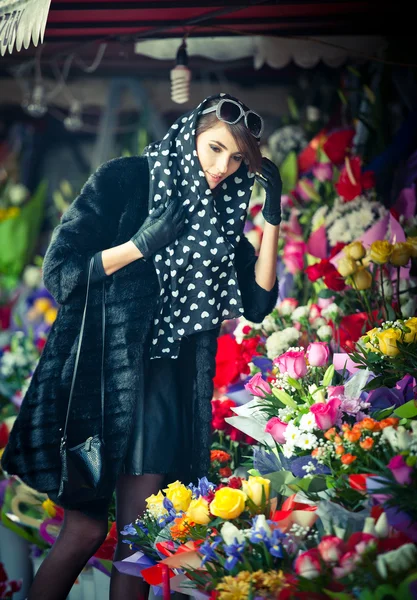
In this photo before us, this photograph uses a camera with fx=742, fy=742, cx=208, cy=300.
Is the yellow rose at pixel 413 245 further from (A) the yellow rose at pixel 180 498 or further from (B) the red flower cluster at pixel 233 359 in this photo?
(A) the yellow rose at pixel 180 498

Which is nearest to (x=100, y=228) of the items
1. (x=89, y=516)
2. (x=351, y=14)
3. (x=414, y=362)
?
(x=89, y=516)

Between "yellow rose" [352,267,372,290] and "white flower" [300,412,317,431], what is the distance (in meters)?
0.79

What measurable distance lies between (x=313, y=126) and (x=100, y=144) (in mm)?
1135

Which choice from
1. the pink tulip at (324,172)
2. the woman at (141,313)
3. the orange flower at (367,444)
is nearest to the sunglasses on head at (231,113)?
the woman at (141,313)

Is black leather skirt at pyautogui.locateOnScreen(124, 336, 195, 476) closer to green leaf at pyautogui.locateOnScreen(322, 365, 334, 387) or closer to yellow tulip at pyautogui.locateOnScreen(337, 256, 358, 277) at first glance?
green leaf at pyautogui.locateOnScreen(322, 365, 334, 387)

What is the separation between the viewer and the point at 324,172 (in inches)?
132

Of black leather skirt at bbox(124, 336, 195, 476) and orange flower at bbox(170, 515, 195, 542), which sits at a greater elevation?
black leather skirt at bbox(124, 336, 195, 476)

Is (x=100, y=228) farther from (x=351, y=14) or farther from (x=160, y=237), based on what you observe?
(x=351, y=14)

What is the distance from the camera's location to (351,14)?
2.89 metres

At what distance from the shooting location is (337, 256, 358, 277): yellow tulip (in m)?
2.40

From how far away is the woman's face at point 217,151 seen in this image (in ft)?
6.69

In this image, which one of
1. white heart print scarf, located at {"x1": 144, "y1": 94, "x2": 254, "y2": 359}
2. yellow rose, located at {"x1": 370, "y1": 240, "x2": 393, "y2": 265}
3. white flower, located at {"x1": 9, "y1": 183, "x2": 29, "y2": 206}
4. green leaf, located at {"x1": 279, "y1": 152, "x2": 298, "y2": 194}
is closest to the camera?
white heart print scarf, located at {"x1": 144, "y1": 94, "x2": 254, "y2": 359}

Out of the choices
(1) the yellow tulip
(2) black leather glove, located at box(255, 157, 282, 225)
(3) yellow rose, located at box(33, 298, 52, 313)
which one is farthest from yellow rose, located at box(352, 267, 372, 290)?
(3) yellow rose, located at box(33, 298, 52, 313)

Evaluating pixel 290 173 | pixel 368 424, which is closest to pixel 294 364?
pixel 368 424
